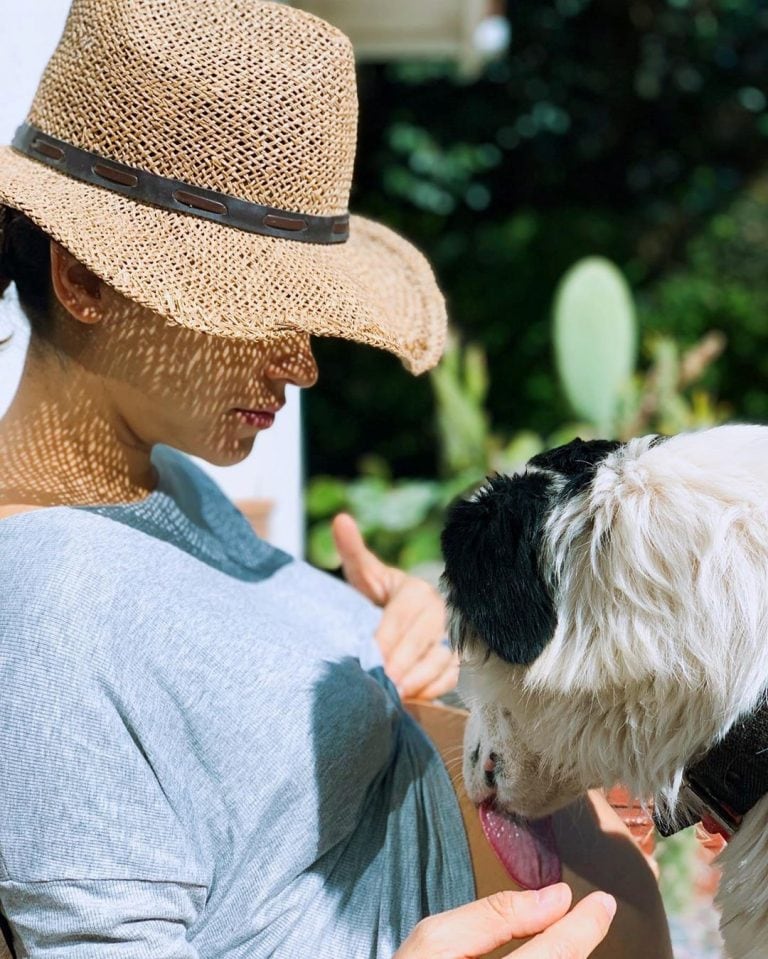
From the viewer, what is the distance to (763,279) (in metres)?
8.66

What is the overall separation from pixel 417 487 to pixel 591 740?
501cm

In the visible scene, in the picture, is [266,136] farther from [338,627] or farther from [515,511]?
[338,627]

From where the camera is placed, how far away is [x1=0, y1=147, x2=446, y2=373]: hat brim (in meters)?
1.50

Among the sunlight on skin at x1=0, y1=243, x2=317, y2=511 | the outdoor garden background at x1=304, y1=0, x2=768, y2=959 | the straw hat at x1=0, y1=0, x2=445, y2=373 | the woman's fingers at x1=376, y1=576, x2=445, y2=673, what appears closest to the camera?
the straw hat at x1=0, y1=0, x2=445, y2=373

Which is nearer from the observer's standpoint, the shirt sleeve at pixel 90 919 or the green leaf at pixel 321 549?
the shirt sleeve at pixel 90 919

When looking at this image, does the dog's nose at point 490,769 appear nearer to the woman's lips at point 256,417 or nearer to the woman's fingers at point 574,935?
the woman's fingers at point 574,935

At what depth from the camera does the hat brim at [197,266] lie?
4.92ft

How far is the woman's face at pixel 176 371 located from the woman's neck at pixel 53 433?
2 centimetres

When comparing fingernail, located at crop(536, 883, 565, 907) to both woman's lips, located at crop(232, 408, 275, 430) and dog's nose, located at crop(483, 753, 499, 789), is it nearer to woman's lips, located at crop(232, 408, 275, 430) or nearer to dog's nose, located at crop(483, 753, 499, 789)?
dog's nose, located at crop(483, 753, 499, 789)

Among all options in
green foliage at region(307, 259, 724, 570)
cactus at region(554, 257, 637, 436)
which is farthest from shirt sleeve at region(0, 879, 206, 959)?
cactus at region(554, 257, 637, 436)

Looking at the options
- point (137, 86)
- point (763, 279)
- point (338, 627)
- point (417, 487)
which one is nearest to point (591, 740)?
point (338, 627)

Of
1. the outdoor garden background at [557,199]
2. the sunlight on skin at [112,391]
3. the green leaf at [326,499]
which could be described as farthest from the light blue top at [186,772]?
the outdoor garden background at [557,199]

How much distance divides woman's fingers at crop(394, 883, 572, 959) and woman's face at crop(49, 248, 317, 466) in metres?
0.74

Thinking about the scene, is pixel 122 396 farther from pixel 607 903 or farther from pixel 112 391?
pixel 607 903
